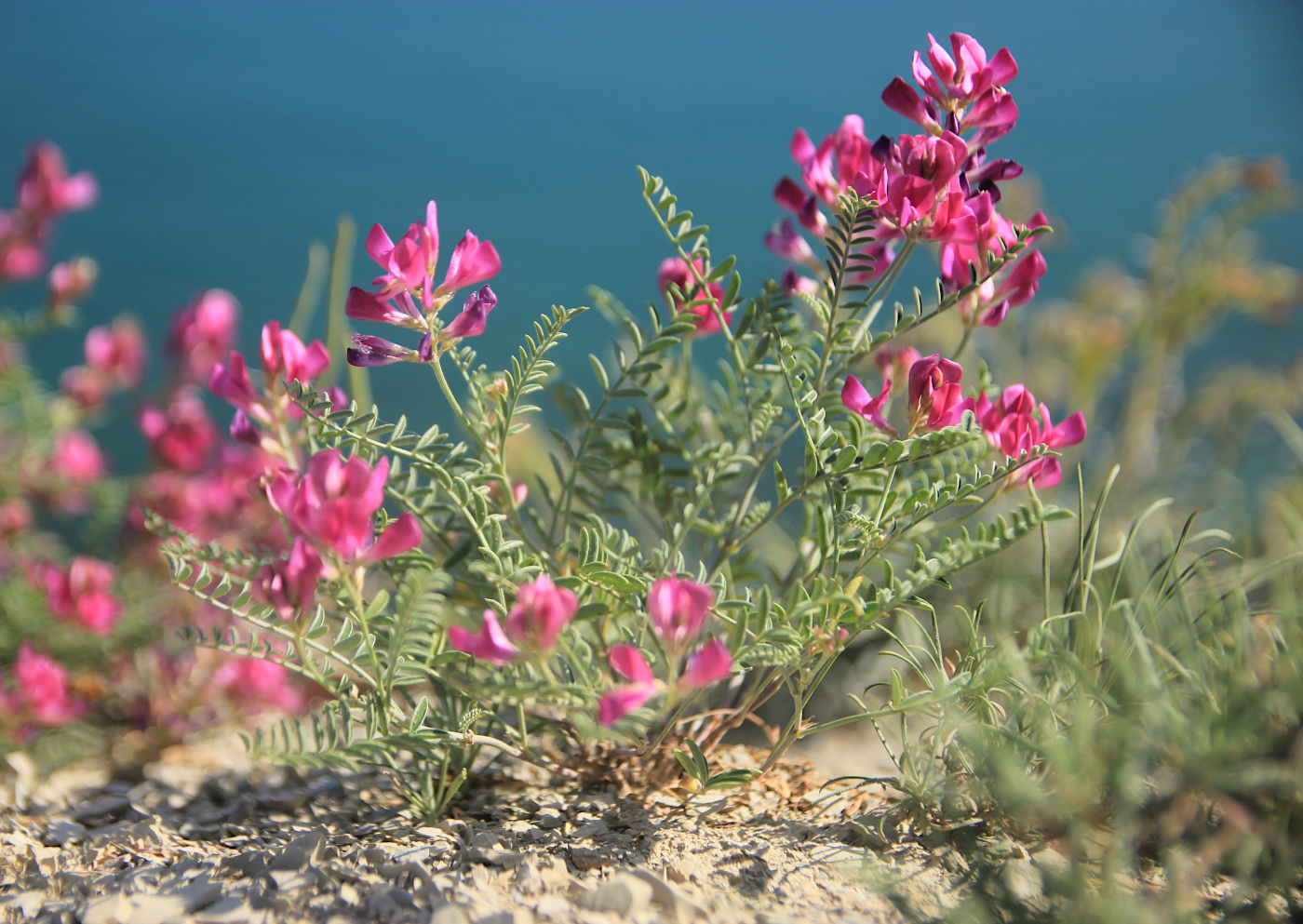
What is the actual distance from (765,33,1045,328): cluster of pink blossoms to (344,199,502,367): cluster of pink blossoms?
254 millimetres

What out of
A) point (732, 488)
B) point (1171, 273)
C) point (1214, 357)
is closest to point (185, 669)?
point (732, 488)

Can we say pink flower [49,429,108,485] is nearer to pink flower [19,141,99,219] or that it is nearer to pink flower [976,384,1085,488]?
pink flower [19,141,99,219]

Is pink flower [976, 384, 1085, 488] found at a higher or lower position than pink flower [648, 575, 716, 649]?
higher

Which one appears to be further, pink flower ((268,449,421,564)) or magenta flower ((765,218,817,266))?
magenta flower ((765,218,817,266))

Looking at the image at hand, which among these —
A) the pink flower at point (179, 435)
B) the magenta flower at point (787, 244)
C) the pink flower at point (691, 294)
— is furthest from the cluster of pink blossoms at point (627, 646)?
the pink flower at point (179, 435)

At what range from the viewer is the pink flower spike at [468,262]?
0.56 m

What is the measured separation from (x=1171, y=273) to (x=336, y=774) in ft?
6.22

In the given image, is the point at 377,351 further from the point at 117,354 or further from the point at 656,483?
the point at 117,354

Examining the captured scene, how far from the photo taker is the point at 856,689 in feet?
3.59

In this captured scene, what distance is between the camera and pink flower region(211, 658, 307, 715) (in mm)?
1118

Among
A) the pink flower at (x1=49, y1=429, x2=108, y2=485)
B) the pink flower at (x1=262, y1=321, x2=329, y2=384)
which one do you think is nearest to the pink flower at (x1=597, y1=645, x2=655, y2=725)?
the pink flower at (x1=262, y1=321, x2=329, y2=384)

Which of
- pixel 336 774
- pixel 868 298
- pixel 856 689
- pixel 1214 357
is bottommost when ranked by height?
pixel 336 774

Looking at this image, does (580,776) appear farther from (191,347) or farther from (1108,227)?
(1108,227)

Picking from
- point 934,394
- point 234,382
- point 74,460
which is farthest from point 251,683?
point 934,394
